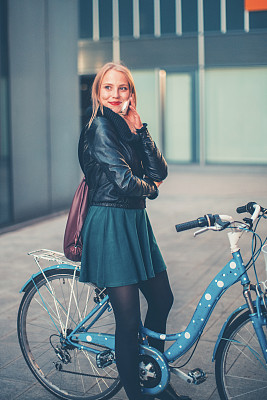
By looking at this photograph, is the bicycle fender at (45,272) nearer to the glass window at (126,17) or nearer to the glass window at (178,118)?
the glass window at (178,118)

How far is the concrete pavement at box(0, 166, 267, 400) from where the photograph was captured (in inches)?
151

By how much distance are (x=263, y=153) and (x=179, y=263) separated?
582 inches

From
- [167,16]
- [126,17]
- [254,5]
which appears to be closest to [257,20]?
[167,16]

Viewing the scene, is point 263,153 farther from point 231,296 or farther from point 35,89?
point 231,296

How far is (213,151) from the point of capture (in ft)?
70.4

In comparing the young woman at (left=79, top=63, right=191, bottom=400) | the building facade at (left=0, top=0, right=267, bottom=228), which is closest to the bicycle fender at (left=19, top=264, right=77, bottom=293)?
the young woman at (left=79, top=63, right=191, bottom=400)

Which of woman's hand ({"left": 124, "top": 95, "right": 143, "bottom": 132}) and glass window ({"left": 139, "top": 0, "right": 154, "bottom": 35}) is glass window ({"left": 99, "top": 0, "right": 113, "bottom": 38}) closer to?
glass window ({"left": 139, "top": 0, "right": 154, "bottom": 35})

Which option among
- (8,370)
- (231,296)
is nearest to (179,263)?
(231,296)

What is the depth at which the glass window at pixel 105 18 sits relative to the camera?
21438 mm

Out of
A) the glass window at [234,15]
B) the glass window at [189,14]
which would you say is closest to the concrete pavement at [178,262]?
the glass window at [234,15]

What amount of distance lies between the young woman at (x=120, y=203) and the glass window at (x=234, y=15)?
18094 millimetres

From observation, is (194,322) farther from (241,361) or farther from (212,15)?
(212,15)

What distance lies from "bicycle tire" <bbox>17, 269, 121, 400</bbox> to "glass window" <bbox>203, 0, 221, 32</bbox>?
1818 cm

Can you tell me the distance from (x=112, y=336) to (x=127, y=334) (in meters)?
0.21
